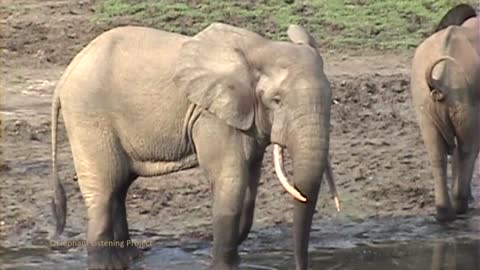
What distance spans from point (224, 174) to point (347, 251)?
1.58 meters

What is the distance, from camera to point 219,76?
8.49 metres

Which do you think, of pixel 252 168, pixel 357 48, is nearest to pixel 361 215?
pixel 252 168

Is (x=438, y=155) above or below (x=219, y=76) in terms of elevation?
below

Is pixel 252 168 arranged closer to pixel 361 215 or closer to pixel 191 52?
pixel 191 52

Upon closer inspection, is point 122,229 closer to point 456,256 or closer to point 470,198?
point 456,256

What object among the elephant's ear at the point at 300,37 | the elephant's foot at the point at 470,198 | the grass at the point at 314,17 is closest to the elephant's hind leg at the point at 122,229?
the elephant's ear at the point at 300,37

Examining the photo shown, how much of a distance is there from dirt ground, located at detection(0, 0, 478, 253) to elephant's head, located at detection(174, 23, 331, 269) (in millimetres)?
1745

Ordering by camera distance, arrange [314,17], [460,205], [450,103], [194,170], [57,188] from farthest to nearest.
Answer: [314,17] → [194,170] → [460,205] → [450,103] → [57,188]

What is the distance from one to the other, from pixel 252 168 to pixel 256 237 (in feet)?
4.37

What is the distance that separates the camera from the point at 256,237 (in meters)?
9.99

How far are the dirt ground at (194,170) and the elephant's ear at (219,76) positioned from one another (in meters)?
1.70

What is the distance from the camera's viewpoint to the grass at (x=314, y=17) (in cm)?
1748

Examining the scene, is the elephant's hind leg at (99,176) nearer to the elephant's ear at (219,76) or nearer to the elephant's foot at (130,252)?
the elephant's foot at (130,252)

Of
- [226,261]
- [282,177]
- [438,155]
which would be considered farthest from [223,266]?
[438,155]
